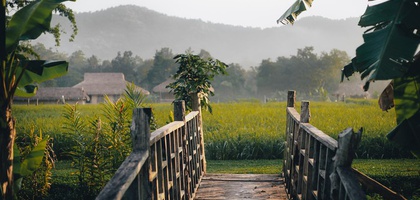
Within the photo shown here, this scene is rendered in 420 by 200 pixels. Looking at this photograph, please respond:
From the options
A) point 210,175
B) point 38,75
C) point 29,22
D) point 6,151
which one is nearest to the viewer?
point 6,151

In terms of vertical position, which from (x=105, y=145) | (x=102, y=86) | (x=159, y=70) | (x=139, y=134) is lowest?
(x=105, y=145)

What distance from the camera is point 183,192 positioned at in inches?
171

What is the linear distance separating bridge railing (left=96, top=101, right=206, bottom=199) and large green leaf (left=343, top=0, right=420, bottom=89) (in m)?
1.33

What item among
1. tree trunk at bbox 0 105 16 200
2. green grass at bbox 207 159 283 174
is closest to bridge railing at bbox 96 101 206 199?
tree trunk at bbox 0 105 16 200

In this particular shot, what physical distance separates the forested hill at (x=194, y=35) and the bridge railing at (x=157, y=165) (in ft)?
511

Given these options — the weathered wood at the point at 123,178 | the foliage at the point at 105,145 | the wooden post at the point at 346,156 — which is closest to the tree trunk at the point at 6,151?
the weathered wood at the point at 123,178

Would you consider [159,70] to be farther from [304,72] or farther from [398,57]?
[398,57]

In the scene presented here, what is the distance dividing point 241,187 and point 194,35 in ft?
565

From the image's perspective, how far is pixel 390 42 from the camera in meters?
1.97

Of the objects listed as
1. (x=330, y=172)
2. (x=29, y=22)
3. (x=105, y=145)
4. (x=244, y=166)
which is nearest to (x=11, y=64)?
(x=29, y=22)

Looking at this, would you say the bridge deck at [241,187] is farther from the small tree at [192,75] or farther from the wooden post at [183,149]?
the small tree at [192,75]

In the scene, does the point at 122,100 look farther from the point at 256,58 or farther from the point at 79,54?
the point at 256,58

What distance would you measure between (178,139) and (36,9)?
1937 mm

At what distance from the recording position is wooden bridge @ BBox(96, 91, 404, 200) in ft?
6.91
